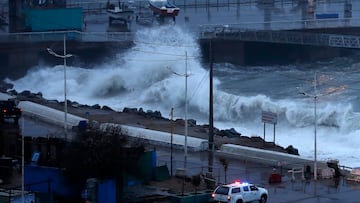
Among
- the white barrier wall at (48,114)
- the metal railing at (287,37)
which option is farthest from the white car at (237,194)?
the metal railing at (287,37)

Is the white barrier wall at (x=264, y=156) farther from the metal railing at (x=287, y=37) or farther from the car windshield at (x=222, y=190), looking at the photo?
the metal railing at (x=287, y=37)

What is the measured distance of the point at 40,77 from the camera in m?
53.4

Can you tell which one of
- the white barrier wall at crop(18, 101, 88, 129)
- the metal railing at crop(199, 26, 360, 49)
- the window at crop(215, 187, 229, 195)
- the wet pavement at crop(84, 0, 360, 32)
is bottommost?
the window at crop(215, 187, 229, 195)

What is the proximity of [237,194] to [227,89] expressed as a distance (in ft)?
102

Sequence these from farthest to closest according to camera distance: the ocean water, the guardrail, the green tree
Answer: the guardrail
the ocean water
the green tree

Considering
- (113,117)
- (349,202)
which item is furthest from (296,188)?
(113,117)

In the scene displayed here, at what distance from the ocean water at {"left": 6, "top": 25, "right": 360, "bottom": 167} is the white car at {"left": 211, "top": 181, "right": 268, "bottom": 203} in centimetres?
822

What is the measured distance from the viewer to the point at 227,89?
49594mm

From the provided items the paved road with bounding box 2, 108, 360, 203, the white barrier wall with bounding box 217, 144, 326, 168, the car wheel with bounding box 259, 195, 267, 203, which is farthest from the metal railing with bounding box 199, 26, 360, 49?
the car wheel with bounding box 259, 195, 267, 203

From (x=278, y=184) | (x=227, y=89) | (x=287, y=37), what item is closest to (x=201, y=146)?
(x=278, y=184)

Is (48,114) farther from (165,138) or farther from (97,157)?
(97,157)

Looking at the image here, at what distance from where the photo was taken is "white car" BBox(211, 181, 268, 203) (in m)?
18.5

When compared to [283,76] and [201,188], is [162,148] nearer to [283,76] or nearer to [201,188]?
[201,188]

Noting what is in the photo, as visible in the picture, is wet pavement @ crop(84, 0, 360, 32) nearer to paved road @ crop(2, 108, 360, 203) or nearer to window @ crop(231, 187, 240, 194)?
paved road @ crop(2, 108, 360, 203)
